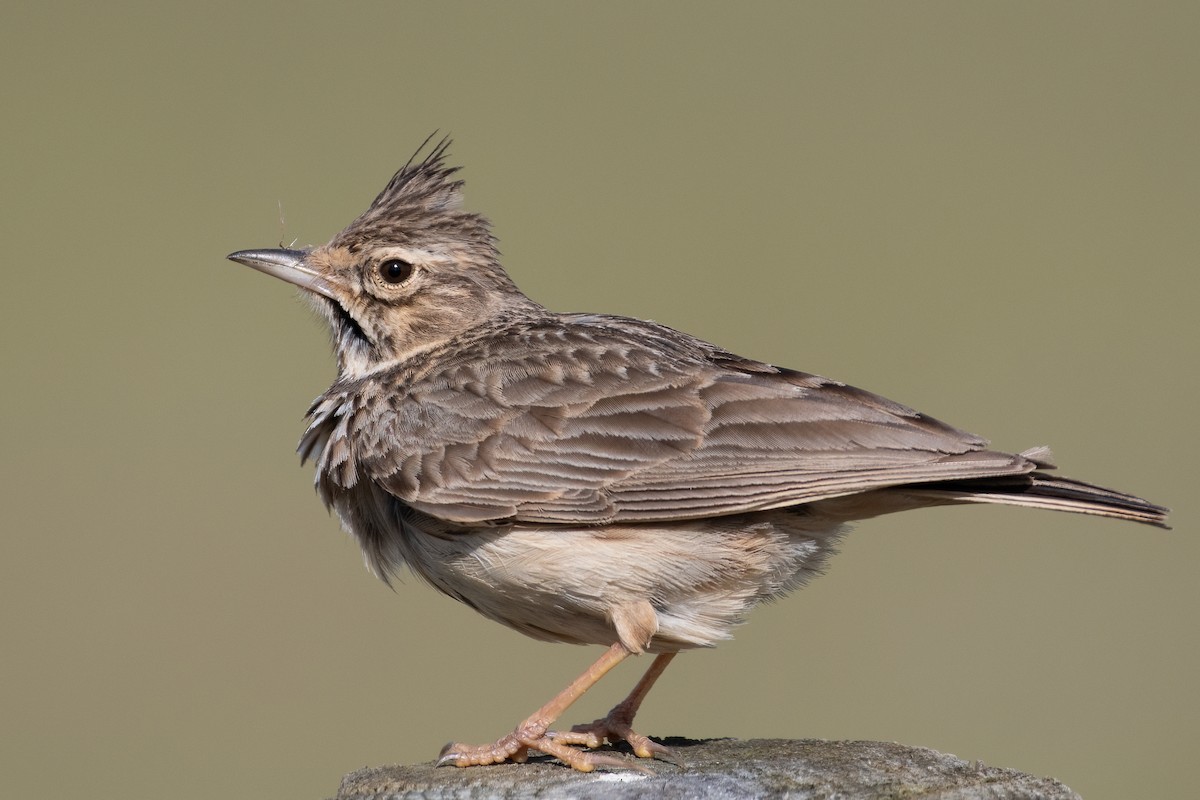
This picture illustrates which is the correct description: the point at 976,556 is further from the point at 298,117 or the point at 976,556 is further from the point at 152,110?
the point at 152,110

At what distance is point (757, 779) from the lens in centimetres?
473

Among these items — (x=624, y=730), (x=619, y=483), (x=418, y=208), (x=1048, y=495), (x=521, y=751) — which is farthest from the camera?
(x=418, y=208)

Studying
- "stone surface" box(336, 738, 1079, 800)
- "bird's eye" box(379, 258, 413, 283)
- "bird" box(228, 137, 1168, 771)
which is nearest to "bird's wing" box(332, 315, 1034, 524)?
"bird" box(228, 137, 1168, 771)

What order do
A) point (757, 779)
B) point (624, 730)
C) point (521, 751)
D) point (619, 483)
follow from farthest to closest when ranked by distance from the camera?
point (624, 730)
point (619, 483)
point (521, 751)
point (757, 779)

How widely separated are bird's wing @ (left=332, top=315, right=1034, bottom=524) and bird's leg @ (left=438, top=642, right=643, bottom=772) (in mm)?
556

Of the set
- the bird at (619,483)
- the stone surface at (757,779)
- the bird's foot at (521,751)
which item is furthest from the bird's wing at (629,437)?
the stone surface at (757,779)

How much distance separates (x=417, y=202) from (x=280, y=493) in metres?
A: 8.60

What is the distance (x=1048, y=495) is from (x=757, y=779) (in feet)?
5.18

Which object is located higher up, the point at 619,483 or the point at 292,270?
the point at 292,270

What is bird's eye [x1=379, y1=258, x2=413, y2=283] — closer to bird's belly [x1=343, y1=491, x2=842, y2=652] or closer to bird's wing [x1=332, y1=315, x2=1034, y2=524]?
bird's wing [x1=332, y1=315, x2=1034, y2=524]

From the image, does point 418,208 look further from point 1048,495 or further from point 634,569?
point 1048,495

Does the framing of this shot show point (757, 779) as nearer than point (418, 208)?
Yes

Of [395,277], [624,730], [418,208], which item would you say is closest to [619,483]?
[624,730]

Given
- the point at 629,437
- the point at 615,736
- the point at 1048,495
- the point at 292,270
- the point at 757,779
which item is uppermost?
the point at 292,270
